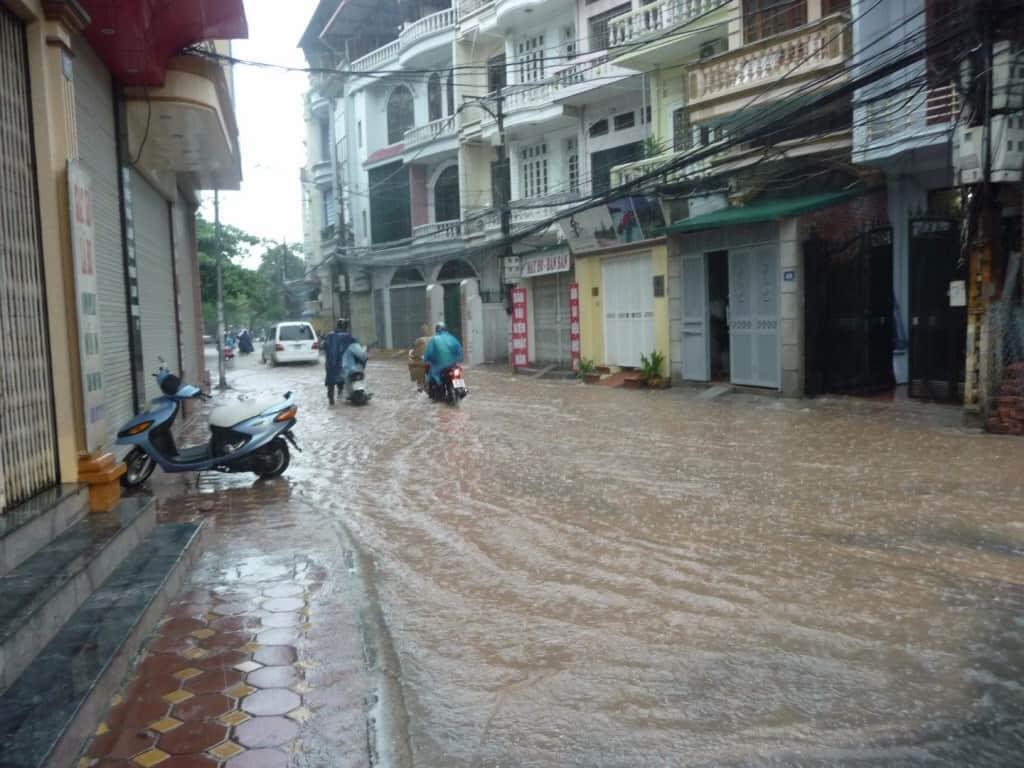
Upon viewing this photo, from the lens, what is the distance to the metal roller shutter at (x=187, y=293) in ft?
45.6

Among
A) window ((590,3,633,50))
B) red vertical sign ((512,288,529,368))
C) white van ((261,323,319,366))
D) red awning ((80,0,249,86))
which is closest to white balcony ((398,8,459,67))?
window ((590,3,633,50))

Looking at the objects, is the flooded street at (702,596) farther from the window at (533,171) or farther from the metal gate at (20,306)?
the window at (533,171)

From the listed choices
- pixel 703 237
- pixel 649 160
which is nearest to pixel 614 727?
pixel 703 237

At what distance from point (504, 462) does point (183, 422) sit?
241 inches

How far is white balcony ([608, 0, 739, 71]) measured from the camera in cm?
1767

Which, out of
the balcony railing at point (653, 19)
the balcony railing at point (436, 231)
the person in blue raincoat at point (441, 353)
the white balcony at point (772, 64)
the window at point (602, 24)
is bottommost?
the person in blue raincoat at point (441, 353)

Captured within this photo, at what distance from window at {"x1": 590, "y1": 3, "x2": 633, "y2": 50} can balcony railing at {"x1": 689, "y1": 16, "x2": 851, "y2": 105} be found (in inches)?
246

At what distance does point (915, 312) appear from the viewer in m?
12.3

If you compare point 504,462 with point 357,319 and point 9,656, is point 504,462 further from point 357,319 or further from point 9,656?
point 357,319

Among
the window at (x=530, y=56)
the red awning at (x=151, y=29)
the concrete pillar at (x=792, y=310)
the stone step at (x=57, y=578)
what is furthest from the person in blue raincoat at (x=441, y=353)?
the window at (x=530, y=56)

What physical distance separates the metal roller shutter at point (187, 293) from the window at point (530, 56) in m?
12.1

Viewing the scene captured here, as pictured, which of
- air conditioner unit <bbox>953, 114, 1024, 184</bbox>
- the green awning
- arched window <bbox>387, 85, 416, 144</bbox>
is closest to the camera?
air conditioner unit <bbox>953, 114, 1024, 184</bbox>

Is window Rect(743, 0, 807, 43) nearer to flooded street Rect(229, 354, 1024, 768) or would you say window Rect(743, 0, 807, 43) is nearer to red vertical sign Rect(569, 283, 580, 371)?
red vertical sign Rect(569, 283, 580, 371)

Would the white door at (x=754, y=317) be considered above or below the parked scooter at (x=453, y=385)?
above
